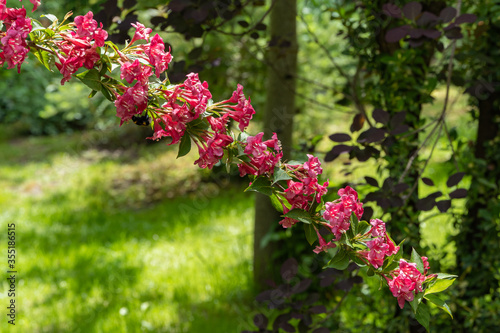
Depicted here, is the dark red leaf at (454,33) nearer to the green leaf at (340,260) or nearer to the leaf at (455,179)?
the leaf at (455,179)

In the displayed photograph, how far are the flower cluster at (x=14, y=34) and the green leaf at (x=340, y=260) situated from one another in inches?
26.7

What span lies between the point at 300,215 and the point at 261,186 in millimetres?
92

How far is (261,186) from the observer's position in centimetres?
87

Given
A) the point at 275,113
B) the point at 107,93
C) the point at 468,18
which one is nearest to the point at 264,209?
the point at 275,113

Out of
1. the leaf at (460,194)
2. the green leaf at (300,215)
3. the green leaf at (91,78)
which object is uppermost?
the green leaf at (91,78)

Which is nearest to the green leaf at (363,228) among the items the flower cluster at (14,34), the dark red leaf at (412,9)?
the flower cluster at (14,34)

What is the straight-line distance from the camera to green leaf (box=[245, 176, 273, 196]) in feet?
2.85

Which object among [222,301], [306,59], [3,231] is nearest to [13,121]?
[3,231]

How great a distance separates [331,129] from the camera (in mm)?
7512

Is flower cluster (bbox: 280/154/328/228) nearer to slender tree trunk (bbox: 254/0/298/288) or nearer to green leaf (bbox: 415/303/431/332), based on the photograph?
green leaf (bbox: 415/303/431/332)

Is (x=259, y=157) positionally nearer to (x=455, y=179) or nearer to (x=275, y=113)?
(x=455, y=179)

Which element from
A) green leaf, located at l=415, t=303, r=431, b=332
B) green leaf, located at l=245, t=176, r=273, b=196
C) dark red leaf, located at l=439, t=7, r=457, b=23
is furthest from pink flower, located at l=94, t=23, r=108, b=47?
dark red leaf, located at l=439, t=7, r=457, b=23

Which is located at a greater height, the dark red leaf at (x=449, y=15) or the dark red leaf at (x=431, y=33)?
the dark red leaf at (x=449, y=15)

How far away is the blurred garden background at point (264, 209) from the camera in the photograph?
5.86 feet
